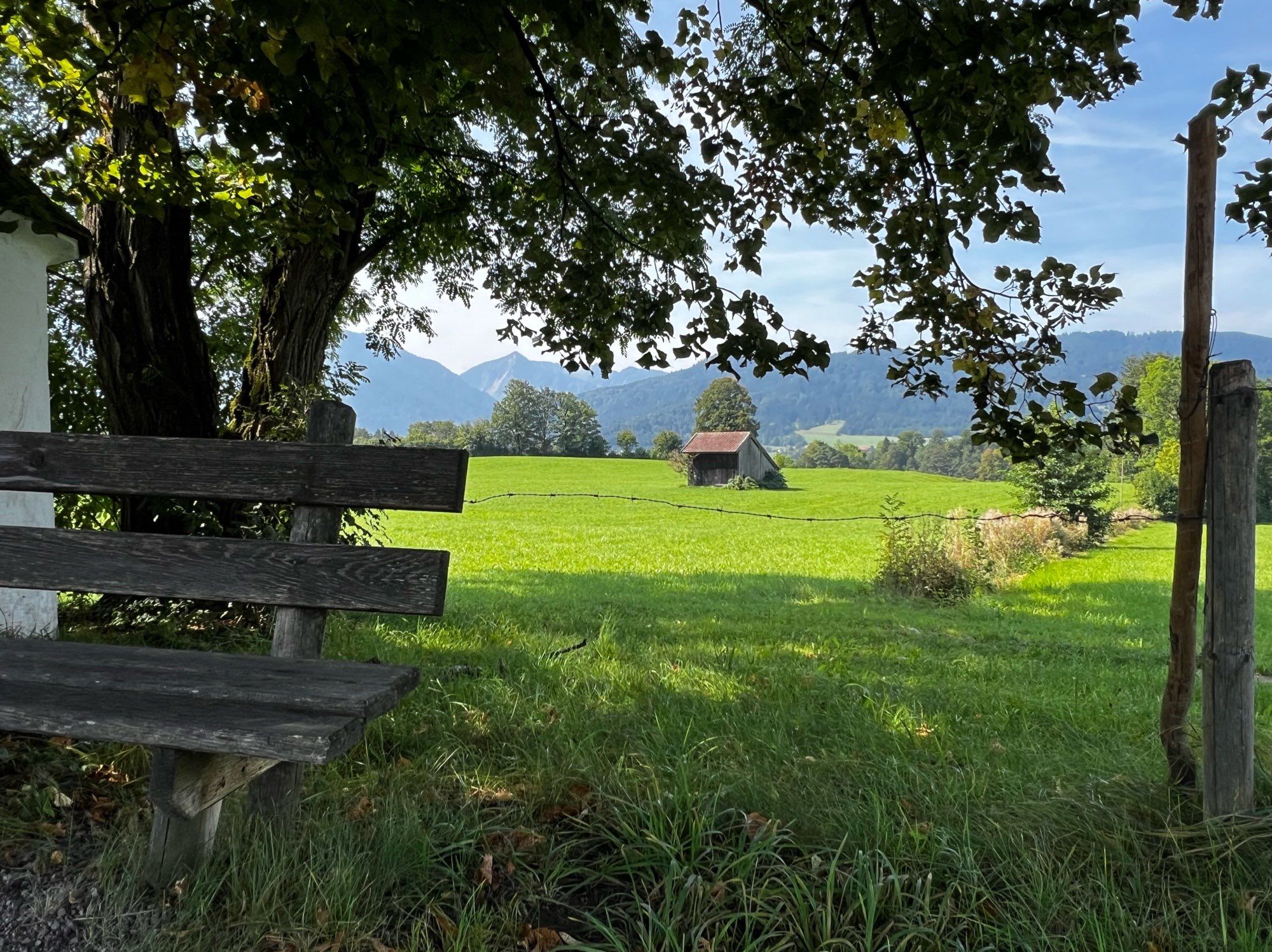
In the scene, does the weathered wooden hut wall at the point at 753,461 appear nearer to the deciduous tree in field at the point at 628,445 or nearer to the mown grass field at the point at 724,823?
the deciduous tree in field at the point at 628,445

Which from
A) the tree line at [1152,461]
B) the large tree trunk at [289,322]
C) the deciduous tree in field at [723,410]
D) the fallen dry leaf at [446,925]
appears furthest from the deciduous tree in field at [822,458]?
the fallen dry leaf at [446,925]

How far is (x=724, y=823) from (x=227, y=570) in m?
1.83

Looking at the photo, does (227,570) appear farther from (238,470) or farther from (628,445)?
(628,445)

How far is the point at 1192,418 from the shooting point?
106 inches

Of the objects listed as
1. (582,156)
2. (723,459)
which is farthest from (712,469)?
(582,156)

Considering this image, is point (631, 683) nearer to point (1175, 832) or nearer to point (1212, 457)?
point (1175, 832)

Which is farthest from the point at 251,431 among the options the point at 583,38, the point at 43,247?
the point at 583,38

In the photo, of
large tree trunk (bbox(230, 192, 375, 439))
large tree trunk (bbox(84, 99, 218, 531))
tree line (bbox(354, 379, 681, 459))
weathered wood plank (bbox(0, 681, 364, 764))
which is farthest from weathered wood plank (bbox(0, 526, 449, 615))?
tree line (bbox(354, 379, 681, 459))

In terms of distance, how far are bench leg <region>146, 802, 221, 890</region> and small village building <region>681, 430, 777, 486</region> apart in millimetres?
52951

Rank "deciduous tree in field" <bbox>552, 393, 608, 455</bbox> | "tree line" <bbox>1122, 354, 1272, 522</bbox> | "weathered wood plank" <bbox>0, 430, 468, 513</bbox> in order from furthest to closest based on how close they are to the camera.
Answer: "deciduous tree in field" <bbox>552, 393, 608, 455</bbox> → "tree line" <bbox>1122, 354, 1272, 522</bbox> → "weathered wood plank" <bbox>0, 430, 468, 513</bbox>

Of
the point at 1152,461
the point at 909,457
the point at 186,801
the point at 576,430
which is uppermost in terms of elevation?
the point at 576,430

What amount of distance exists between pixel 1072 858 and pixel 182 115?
4.54 m

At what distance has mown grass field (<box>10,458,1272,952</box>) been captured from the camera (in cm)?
213

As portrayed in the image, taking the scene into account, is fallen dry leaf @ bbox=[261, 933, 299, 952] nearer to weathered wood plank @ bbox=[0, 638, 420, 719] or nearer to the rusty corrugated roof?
weathered wood plank @ bbox=[0, 638, 420, 719]
